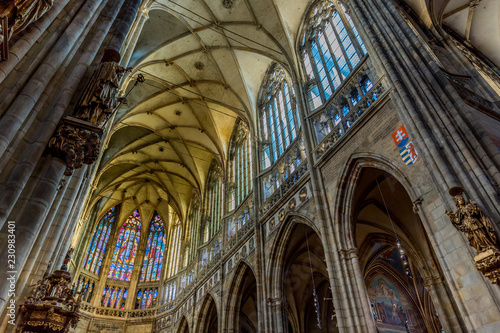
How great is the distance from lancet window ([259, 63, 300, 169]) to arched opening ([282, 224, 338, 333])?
13.4 feet

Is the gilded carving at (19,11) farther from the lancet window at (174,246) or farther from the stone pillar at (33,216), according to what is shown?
the lancet window at (174,246)

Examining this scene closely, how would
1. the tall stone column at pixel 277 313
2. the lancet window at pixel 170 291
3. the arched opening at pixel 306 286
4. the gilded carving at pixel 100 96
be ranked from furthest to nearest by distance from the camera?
the lancet window at pixel 170 291 < the arched opening at pixel 306 286 < the tall stone column at pixel 277 313 < the gilded carving at pixel 100 96

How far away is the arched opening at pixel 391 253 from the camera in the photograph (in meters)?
10.7

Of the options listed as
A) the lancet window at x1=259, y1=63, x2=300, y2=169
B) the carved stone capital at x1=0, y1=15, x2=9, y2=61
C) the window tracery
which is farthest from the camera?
the window tracery

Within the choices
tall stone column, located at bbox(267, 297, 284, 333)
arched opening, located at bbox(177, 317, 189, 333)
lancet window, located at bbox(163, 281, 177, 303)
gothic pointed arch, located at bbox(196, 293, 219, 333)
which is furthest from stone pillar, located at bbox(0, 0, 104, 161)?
lancet window, located at bbox(163, 281, 177, 303)

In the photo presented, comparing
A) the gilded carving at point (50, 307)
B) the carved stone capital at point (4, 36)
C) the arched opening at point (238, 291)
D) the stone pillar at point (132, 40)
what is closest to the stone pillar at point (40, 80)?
the carved stone capital at point (4, 36)

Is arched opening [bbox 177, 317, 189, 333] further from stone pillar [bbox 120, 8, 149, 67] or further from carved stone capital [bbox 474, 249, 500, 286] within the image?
carved stone capital [bbox 474, 249, 500, 286]

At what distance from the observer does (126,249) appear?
28.0 m

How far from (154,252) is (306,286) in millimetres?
16868

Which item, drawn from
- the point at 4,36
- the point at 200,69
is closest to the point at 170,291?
the point at 200,69

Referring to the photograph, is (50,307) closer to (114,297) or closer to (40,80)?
(40,80)

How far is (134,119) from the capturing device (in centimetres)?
2092

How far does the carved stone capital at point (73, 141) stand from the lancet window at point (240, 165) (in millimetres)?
12129

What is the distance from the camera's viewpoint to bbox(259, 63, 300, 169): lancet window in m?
14.2
